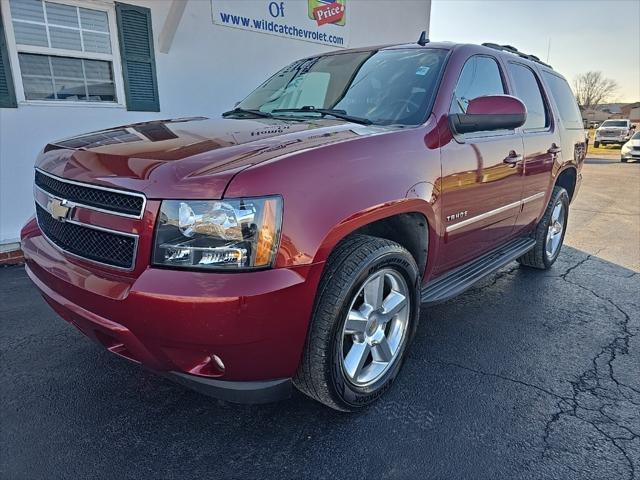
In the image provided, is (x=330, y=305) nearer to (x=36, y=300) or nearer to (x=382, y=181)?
(x=382, y=181)

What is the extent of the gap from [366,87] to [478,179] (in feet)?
3.10

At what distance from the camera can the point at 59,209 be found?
2.06 meters

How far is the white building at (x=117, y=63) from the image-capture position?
4637 mm

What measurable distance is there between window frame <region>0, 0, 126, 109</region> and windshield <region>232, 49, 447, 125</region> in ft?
8.65

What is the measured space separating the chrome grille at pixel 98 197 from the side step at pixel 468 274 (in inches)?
68.5

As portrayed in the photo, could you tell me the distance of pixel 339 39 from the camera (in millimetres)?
7684

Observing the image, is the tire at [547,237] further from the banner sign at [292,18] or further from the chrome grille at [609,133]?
the chrome grille at [609,133]

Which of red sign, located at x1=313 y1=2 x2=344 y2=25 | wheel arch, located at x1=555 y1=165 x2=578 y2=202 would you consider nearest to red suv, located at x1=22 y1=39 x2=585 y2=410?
wheel arch, located at x1=555 y1=165 x2=578 y2=202

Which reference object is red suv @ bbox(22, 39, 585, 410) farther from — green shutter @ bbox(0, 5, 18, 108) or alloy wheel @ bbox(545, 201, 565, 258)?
green shutter @ bbox(0, 5, 18, 108)

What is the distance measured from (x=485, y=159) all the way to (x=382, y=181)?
1.12 metres

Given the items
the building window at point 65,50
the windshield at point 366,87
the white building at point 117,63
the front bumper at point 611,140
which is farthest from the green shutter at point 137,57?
the front bumper at point 611,140

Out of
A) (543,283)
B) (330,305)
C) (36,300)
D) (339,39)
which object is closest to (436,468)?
(330,305)

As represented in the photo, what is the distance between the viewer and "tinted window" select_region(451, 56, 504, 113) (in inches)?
114

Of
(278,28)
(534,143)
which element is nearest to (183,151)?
(534,143)
